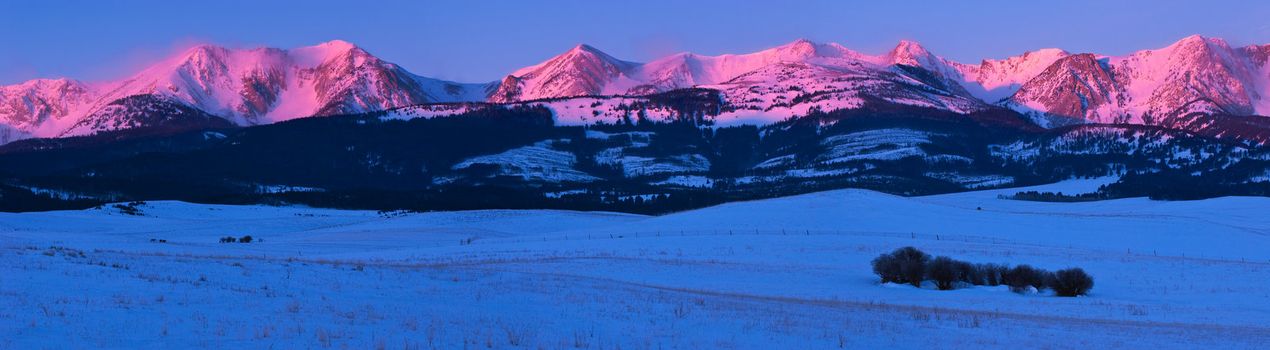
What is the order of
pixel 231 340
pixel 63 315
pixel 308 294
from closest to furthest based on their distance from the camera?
pixel 231 340, pixel 63 315, pixel 308 294

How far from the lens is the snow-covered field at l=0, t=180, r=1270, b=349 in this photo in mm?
25844

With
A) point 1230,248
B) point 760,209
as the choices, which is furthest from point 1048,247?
point 760,209

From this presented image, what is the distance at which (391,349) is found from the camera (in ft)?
77.6

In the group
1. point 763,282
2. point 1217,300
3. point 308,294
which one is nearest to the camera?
point 308,294

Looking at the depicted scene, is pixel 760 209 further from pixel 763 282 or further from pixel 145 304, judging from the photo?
pixel 145 304

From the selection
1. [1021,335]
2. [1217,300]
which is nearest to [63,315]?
[1021,335]

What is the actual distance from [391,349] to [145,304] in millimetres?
8533

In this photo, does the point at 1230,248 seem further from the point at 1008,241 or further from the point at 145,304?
the point at 145,304

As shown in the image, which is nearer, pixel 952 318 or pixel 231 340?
pixel 231 340

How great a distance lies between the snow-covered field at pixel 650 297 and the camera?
1017 inches

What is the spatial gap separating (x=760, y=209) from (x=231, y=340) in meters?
85.4

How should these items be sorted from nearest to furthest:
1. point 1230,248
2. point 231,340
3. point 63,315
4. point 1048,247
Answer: point 231,340 < point 63,315 < point 1048,247 < point 1230,248

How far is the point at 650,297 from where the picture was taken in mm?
39281

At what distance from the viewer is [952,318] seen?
113 ft
